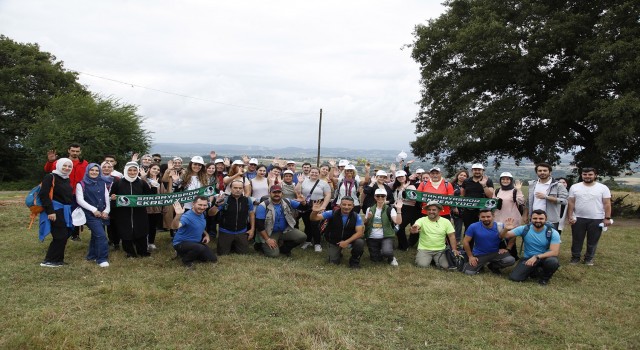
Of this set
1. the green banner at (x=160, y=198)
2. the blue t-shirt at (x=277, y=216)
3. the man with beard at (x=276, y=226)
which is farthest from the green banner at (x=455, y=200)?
the green banner at (x=160, y=198)

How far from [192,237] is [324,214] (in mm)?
2448

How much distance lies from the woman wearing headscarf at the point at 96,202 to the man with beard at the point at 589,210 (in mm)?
8751

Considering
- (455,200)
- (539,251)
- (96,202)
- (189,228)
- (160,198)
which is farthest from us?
(455,200)

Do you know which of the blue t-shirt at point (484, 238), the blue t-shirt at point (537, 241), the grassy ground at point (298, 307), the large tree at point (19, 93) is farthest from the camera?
the large tree at point (19, 93)

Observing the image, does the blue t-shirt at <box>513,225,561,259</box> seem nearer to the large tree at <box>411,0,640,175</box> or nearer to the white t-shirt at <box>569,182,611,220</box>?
the white t-shirt at <box>569,182,611,220</box>

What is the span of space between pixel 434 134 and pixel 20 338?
18.5 metres

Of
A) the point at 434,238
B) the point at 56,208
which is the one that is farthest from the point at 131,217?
the point at 434,238

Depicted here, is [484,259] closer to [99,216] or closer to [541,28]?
[99,216]

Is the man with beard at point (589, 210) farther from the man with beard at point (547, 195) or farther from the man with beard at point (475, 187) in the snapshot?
the man with beard at point (475, 187)

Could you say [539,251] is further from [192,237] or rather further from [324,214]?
[192,237]

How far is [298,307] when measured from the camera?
5.41 m

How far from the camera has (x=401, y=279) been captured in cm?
686

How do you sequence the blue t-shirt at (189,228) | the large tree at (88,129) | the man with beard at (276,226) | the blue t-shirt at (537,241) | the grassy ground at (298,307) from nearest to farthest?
1. the grassy ground at (298,307)
2. the blue t-shirt at (537,241)
3. the blue t-shirt at (189,228)
4. the man with beard at (276,226)
5. the large tree at (88,129)

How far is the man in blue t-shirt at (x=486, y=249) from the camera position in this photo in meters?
7.38
